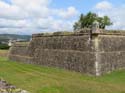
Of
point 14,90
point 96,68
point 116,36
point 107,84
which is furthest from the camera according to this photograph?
point 116,36

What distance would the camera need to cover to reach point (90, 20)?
38.4 metres

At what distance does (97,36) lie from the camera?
20.1m

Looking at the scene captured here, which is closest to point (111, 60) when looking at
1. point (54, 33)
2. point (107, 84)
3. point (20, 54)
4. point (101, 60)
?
point (101, 60)

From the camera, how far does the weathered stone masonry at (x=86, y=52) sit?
2006 cm

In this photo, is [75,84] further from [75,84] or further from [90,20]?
[90,20]

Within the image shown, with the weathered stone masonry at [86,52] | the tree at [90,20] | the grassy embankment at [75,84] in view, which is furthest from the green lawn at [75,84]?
the tree at [90,20]

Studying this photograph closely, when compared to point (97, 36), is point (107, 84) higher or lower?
lower

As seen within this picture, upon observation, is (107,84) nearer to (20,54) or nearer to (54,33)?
(54,33)

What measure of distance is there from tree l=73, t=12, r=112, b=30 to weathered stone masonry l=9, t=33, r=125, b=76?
11456mm

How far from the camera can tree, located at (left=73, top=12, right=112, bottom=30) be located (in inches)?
1471

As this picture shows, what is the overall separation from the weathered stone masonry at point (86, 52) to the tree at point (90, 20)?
11.5 m

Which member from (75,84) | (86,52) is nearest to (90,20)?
(86,52)

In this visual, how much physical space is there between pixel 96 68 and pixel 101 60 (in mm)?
728

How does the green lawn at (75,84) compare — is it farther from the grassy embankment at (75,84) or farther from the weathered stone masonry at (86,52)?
the weathered stone masonry at (86,52)
